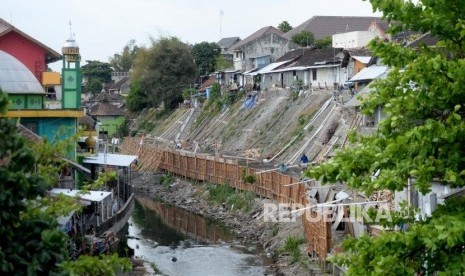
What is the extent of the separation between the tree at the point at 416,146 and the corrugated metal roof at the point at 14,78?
81.3ft

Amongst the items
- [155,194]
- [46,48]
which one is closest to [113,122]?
[155,194]

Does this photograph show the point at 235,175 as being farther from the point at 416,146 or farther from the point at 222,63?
the point at 222,63

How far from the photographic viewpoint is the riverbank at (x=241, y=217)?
102 feet

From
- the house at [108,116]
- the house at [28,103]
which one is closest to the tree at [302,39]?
the house at [108,116]

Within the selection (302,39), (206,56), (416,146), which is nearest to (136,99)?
(206,56)

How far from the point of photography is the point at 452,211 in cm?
1112

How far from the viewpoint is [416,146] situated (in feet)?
34.7

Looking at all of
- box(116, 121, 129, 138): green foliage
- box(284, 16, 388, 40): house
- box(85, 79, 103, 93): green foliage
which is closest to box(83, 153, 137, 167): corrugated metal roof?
box(116, 121, 129, 138): green foliage

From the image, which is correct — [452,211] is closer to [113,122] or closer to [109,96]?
[113,122]

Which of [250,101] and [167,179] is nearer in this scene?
[167,179]

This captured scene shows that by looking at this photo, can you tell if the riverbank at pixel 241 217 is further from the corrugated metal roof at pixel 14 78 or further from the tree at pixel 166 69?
the tree at pixel 166 69

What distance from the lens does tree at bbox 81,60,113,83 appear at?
145m

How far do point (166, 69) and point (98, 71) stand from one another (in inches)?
2395

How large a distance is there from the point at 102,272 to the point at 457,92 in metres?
5.46
